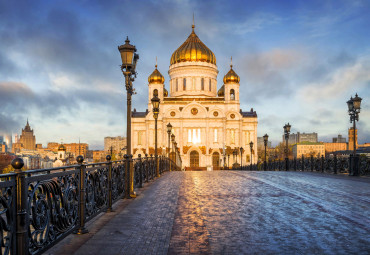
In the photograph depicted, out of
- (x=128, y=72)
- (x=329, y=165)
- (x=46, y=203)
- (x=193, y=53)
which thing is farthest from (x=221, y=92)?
(x=46, y=203)

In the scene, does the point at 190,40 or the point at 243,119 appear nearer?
the point at 243,119

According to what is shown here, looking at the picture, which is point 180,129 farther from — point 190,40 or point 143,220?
point 143,220

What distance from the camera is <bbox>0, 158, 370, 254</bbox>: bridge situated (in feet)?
12.8

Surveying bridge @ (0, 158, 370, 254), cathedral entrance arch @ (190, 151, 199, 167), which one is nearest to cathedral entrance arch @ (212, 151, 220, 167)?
cathedral entrance arch @ (190, 151, 199, 167)

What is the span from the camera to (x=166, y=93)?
7481 centimetres

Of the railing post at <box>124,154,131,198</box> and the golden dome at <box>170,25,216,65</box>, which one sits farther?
the golden dome at <box>170,25,216,65</box>

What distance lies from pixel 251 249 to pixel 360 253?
4.50ft

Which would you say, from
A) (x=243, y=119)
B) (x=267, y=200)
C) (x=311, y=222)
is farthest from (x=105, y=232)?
(x=243, y=119)

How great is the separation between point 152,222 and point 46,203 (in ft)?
8.00

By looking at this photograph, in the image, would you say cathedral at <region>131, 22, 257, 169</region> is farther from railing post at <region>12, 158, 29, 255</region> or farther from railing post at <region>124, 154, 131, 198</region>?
railing post at <region>12, 158, 29, 255</region>

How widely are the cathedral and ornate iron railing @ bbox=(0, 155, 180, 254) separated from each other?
55475 mm

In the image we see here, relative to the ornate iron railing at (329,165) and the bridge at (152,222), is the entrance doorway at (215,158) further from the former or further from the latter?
the bridge at (152,222)

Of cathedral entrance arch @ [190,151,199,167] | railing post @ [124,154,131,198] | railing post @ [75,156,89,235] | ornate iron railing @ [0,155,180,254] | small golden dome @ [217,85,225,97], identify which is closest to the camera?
ornate iron railing @ [0,155,180,254]

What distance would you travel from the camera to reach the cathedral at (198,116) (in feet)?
213
